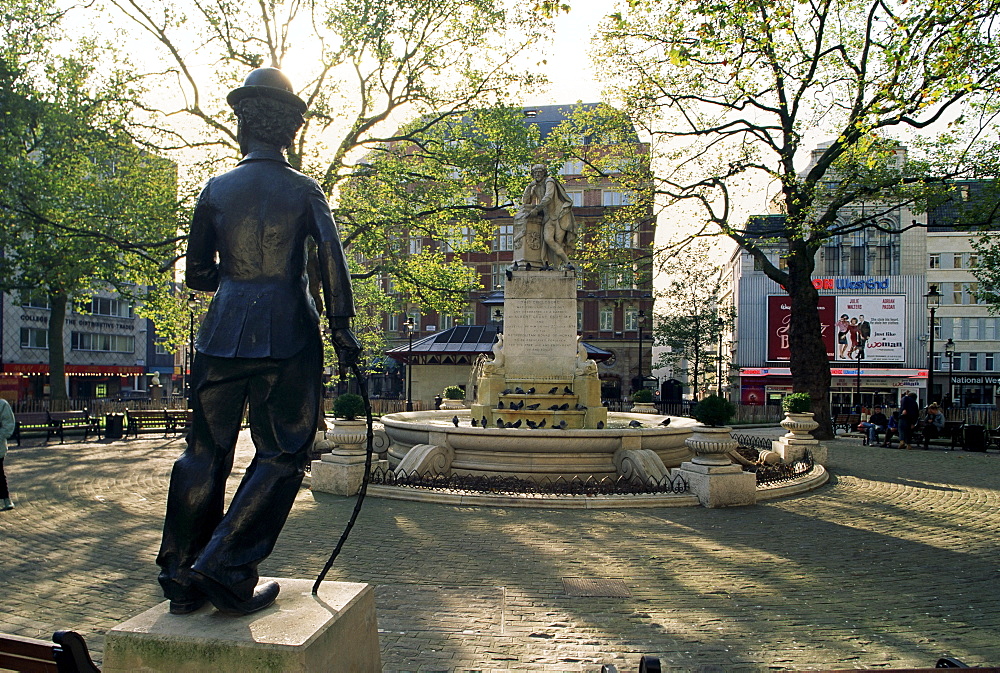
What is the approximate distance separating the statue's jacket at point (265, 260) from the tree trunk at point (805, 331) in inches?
813

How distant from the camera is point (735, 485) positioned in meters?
10.9

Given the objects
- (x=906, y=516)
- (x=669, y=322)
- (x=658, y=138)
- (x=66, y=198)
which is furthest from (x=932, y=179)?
(x=669, y=322)

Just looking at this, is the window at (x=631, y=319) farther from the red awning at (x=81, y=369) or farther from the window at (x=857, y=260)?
the red awning at (x=81, y=369)

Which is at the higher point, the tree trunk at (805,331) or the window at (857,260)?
the window at (857,260)

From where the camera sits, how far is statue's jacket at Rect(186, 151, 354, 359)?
3.59 metres

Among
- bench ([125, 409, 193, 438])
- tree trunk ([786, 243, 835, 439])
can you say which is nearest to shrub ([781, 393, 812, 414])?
tree trunk ([786, 243, 835, 439])

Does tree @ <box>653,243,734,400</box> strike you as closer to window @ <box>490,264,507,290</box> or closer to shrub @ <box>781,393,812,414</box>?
window @ <box>490,264,507,290</box>

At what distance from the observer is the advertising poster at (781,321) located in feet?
176

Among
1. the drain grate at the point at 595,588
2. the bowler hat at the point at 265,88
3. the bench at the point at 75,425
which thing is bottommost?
the bench at the point at 75,425

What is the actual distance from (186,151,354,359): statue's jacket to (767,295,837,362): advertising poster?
54.4m

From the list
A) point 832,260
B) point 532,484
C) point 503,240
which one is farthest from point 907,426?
point 503,240

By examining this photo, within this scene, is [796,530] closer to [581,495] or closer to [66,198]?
[581,495]

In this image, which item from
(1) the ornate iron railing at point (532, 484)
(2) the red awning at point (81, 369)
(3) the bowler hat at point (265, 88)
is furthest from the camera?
(2) the red awning at point (81, 369)

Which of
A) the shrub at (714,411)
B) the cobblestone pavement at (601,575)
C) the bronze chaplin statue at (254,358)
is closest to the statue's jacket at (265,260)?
the bronze chaplin statue at (254,358)
